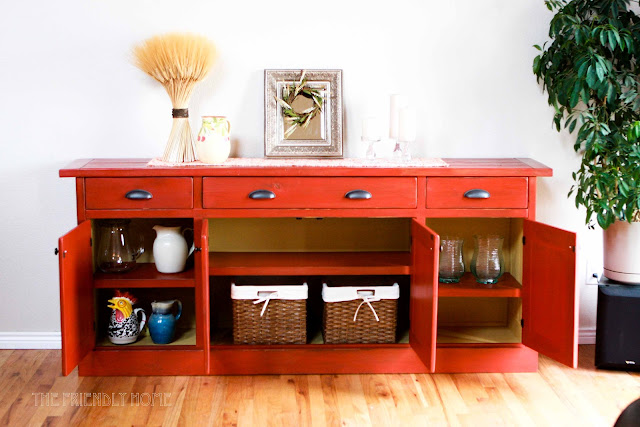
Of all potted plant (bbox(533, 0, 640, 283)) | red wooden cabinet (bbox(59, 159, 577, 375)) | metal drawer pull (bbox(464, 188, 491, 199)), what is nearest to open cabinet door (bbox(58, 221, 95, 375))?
red wooden cabinet (bbox(59, 159, 577, 375))

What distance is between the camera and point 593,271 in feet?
12.8

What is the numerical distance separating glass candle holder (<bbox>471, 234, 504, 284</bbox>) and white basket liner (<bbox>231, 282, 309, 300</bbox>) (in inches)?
29.8

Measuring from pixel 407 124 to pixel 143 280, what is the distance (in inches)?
50.4

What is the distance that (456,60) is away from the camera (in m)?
3.66

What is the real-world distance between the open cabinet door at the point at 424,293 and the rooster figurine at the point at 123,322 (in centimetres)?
117

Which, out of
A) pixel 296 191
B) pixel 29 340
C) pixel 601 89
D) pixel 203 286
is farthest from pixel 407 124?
pixel 29 340

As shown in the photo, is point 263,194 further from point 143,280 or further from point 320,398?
point 320,398

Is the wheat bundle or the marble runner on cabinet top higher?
the wheat bundle

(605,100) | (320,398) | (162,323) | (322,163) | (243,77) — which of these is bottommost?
(320,398)

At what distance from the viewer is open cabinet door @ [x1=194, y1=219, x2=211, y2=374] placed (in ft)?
10.2

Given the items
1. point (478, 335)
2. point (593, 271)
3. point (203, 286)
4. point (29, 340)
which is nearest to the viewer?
point (203, 286)

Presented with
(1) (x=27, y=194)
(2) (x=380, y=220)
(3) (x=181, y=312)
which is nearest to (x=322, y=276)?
(2) (x=380, y=220)

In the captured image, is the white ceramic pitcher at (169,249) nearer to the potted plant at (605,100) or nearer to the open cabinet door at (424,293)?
the open cabinet door at (424,293)

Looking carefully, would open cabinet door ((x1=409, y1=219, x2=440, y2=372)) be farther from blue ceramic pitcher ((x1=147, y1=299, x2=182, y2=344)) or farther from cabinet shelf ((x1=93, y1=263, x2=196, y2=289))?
blue ceramic pitcher ((x1=147, y1=299, x2=182, y2=344))
